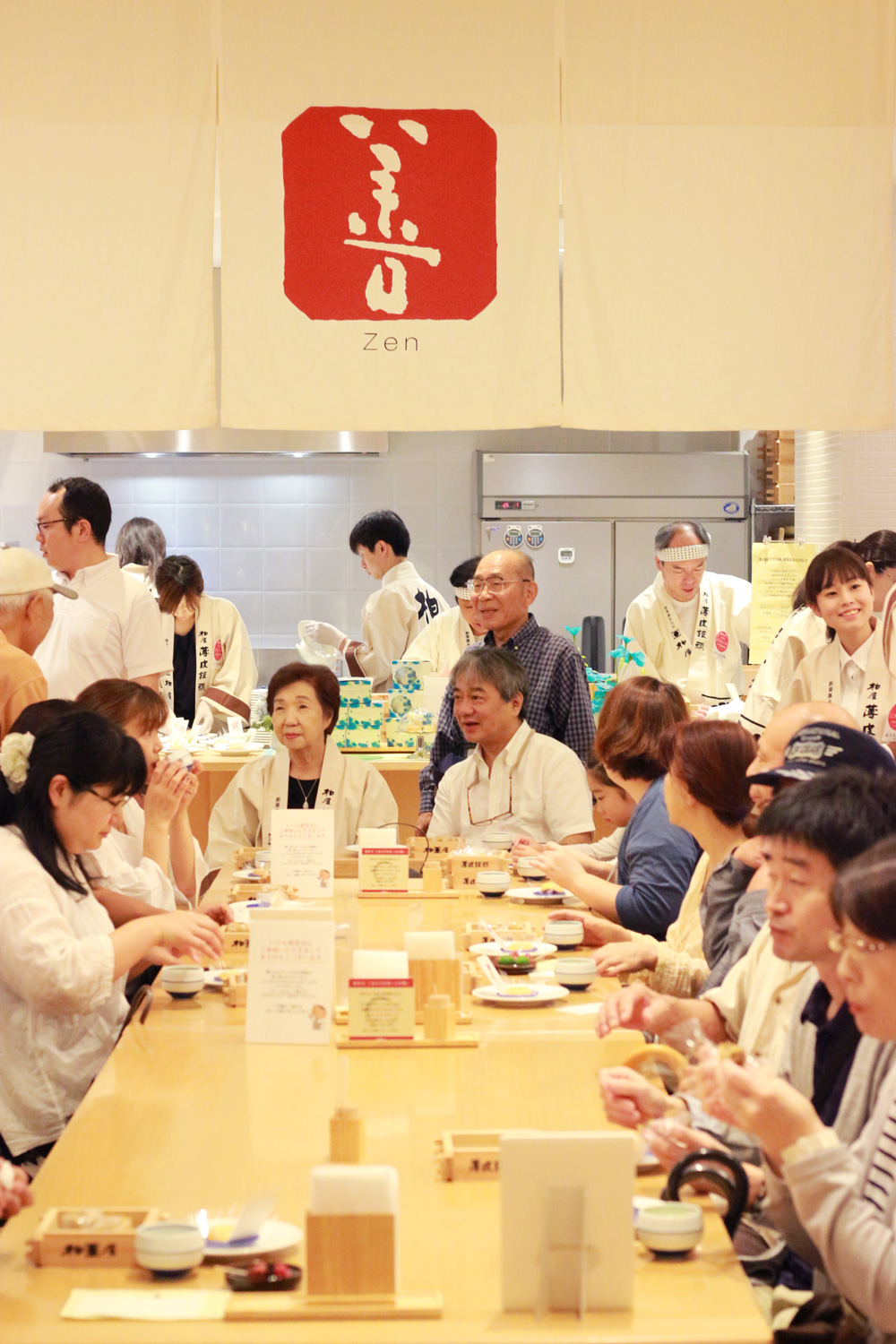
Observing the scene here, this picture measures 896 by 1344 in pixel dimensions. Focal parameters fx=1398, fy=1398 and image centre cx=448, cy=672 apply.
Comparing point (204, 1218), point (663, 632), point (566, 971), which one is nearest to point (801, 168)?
point (566, 971)

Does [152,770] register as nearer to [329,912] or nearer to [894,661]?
[329,912]

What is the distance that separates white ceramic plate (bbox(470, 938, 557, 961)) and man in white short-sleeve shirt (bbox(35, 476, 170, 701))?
2003 millimetres

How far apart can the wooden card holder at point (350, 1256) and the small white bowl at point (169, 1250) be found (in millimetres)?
152

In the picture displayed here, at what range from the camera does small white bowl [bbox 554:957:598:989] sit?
2.69m

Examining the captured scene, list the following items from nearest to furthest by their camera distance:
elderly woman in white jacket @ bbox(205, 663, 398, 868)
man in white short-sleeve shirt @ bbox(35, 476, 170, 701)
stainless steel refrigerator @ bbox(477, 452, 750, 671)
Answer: elderly woman in white jacket @ bbox(205, 663, 398, 868) < man in white short-sleeve shirt @ bbox(35, 476, 170, 701) < stainless steel refrigerator @ bbox(477, 452, 750, 671)

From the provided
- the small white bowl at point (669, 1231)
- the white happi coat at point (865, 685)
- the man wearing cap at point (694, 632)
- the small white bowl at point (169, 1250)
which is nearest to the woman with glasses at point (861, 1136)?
the small white bowl at point (669, 1231)

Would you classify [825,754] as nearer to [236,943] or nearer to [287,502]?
[236,943]

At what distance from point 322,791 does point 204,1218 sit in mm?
2807

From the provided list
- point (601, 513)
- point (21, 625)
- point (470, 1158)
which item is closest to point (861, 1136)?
point (470, 1158)

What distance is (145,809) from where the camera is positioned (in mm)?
3619

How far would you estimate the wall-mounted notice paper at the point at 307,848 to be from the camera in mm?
3529


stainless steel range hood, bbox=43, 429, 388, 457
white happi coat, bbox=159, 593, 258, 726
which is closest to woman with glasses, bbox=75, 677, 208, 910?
white happi coat, bbox=159, 593, 258, 726

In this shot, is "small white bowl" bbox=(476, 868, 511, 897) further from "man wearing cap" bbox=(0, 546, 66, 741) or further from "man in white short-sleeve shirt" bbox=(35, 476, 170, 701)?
"man in white short-sleeve shirt" bbox=(35, 476, 170, 701)

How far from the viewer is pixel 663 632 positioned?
7.17m
